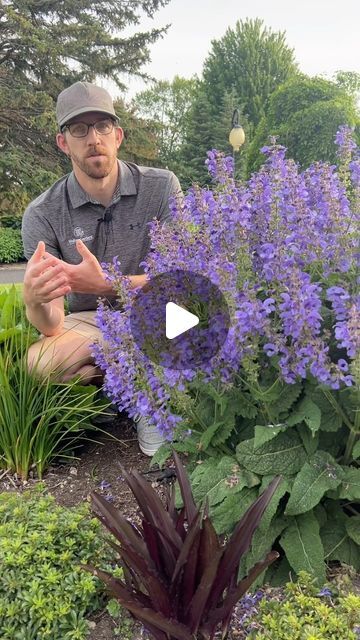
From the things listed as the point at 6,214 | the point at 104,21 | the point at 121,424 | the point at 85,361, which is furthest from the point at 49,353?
the point at 104,21

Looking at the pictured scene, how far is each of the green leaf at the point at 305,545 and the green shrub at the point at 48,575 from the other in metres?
0.60

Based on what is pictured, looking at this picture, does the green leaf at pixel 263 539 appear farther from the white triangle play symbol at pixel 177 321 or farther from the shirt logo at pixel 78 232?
the shirt logo at pixel 78 232

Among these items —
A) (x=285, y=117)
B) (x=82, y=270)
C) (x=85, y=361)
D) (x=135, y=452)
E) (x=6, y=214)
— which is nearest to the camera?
(x=82, y=270)

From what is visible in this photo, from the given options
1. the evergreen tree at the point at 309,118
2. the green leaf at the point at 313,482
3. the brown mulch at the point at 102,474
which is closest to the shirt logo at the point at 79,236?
the brown mulch at the point at 102,474

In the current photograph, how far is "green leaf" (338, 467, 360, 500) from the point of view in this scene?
1.54 m

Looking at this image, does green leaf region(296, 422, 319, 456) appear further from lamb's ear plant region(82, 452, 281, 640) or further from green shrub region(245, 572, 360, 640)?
green shrub region(245, 572, 360, 640)

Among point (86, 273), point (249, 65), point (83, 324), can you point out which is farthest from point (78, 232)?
point (249, 65)

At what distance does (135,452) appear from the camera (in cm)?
274

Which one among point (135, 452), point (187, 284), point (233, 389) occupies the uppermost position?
point (187, 284)

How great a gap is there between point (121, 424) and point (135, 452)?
364mm

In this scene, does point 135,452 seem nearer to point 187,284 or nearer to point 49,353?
point 49,353

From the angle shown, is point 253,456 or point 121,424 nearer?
point 253,456

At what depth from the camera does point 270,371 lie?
1724mm

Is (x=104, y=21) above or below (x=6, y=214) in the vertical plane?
above
